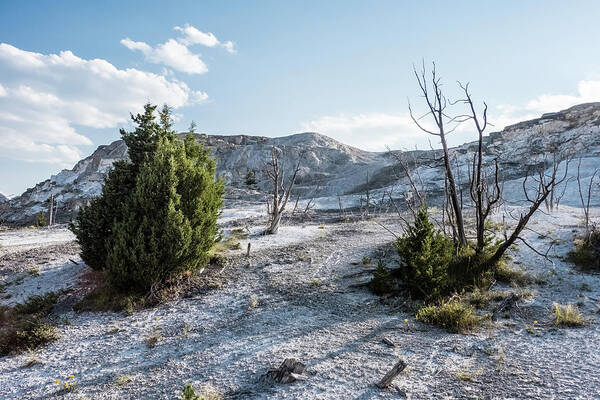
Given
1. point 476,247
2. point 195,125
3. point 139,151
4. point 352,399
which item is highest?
point 195,125

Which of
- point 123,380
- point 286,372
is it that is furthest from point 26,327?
point 286,372

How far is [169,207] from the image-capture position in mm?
7539

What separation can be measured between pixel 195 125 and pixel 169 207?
4565 mm

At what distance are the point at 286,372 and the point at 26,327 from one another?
196 inches

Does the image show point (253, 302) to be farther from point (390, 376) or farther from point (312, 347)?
point (390, 376)

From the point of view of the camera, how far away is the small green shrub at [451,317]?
19.0ft

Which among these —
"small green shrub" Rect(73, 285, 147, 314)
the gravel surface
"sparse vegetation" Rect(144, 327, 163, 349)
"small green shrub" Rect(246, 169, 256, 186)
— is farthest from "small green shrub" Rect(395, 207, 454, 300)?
"small green shrub" Rect(246, 169, 256, 186)

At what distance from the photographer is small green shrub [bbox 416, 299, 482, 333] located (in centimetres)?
579

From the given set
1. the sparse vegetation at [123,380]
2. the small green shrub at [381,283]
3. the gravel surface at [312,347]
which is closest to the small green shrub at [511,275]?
the gravel surface at [312,347]

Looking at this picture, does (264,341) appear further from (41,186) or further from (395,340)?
(41,186)

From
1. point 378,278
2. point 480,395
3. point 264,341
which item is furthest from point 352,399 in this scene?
point 378,278

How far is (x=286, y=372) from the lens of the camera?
4492 millimetres

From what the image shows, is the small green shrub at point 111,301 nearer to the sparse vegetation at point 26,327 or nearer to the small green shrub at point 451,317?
the sparse vegetation at point 26,327

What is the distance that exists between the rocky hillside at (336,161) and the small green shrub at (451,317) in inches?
680
